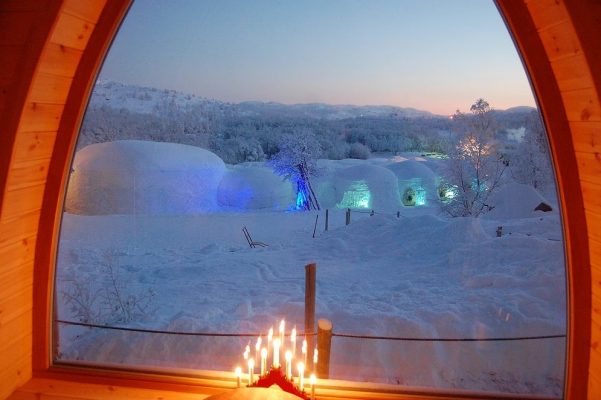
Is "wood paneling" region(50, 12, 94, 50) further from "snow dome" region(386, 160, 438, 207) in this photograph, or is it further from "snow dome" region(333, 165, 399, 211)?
"snow dome" region(386, 160, 438, 207)

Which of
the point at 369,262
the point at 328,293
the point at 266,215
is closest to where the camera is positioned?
the point at 328,293

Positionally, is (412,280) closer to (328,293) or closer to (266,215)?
(328,293)

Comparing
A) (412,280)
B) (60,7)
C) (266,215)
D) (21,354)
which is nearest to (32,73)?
(60,7)

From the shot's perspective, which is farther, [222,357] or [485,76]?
[485,76]

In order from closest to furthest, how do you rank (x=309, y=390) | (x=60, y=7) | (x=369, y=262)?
(x=60, y=7) < (x=309, y=390) < (x=369, y=262)

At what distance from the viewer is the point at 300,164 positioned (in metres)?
21.2

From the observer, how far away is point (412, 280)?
292 inches

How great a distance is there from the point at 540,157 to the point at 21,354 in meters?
21.1

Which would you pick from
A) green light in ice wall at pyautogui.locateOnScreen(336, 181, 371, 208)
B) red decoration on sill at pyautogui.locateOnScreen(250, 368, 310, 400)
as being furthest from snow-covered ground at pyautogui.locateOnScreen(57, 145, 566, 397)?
green light in ice wall at pyautogui.locateOnScreen(336, 181, 371, 208)

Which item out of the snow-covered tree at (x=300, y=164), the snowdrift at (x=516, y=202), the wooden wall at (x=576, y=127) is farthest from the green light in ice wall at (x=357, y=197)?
the wooden wall at (x=576, y=127)

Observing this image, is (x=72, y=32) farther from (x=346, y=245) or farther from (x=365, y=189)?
(x=365, y=189)

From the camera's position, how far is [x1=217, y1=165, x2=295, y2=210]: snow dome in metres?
19.9

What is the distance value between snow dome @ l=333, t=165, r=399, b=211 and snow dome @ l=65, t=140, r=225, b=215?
270 inches

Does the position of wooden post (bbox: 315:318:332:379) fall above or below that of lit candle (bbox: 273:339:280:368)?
below
